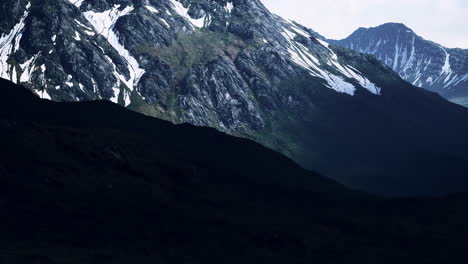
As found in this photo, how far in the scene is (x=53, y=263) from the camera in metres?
150

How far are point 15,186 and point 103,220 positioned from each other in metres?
33.2

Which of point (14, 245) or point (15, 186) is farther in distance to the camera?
point (15, 186)

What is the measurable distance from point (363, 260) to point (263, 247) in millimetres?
31039

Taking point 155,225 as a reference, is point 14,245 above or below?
below

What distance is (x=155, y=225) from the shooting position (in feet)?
643

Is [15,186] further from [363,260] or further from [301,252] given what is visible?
[363,260]

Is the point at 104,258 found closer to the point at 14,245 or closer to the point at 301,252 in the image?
the point at 14,245

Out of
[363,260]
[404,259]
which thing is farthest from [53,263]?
[404,259]

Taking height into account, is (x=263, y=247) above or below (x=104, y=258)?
above

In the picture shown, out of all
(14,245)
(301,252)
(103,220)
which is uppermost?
(301,252)

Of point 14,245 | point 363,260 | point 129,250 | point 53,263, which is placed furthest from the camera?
point 363,260

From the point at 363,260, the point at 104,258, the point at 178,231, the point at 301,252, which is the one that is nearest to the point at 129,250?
the point at 104,258

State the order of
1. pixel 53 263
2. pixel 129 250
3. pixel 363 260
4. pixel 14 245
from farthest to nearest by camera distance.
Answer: pixel 363 260 → pixel 129 250 → pixel 14 245 → pixel 53 263

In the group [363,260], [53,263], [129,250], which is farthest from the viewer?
[363,260]
